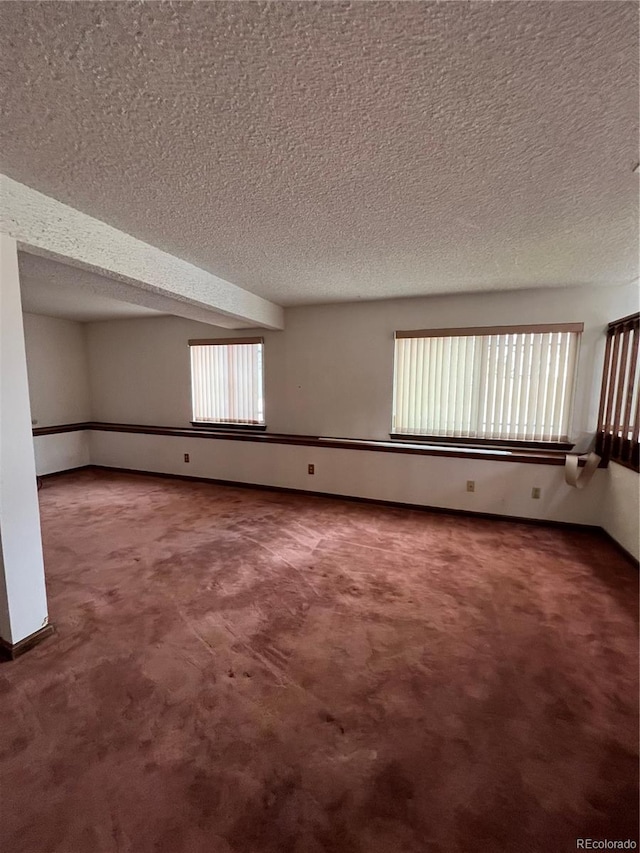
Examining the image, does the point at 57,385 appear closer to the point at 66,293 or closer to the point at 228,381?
the point at 66,293

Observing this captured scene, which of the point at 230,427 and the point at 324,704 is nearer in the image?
the point at 324,704

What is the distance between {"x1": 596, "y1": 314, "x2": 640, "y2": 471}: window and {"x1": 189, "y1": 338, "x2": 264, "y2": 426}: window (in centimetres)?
361

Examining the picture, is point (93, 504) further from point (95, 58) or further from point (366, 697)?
point (95, 58)

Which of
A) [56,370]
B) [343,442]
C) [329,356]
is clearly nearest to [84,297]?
[56,370]

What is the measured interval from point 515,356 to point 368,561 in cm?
248

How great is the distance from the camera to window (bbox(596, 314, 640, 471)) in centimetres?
289

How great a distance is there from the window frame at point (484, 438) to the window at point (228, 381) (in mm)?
1768

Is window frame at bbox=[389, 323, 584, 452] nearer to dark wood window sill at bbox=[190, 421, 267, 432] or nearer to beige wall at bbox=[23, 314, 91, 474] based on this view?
dark wood window sill at bbox=[190, 421, 267, 432]

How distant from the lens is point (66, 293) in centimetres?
365

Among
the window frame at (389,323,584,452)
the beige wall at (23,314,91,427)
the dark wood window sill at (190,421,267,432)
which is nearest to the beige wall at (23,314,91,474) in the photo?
the beige wall at (23,314,91,427)

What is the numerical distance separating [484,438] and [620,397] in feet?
3.80

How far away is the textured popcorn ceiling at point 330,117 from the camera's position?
920 millimetres

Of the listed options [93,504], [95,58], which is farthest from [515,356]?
[93,504]

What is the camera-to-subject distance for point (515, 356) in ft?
11.9
